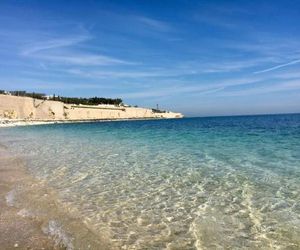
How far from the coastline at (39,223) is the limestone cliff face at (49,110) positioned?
273 feet

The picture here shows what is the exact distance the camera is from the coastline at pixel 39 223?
4742 millimetres

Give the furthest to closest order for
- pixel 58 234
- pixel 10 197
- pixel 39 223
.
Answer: pixel 10 197
pixel 39 223
pixel 58 234

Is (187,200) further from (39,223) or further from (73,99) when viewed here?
(73,99)

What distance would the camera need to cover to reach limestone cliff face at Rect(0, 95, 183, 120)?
280 feet

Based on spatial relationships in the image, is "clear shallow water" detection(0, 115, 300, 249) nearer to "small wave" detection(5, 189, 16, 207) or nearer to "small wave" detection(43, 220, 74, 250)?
"small wave" detection(43, 220, 74, 250)

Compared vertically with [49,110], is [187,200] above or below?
below

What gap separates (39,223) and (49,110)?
9502 centimetres

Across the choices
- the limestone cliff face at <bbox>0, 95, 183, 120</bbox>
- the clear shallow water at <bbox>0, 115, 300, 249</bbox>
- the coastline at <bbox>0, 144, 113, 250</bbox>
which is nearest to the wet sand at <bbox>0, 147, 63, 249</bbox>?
the coastline at <bbox>0, 144, 113, 250</bbox>

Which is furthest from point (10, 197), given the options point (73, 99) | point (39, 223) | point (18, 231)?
point (73, 99)

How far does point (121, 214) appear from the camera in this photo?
6277 millimetres

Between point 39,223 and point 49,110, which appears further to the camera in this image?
point 49,110

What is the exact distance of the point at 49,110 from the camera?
96.4m

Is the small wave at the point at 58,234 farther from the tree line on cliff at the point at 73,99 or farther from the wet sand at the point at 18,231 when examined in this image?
the tree line on cliff at the point at 73,99

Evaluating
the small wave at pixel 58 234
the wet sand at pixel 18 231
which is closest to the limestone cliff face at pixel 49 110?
the wet sand at pixel 18 231
